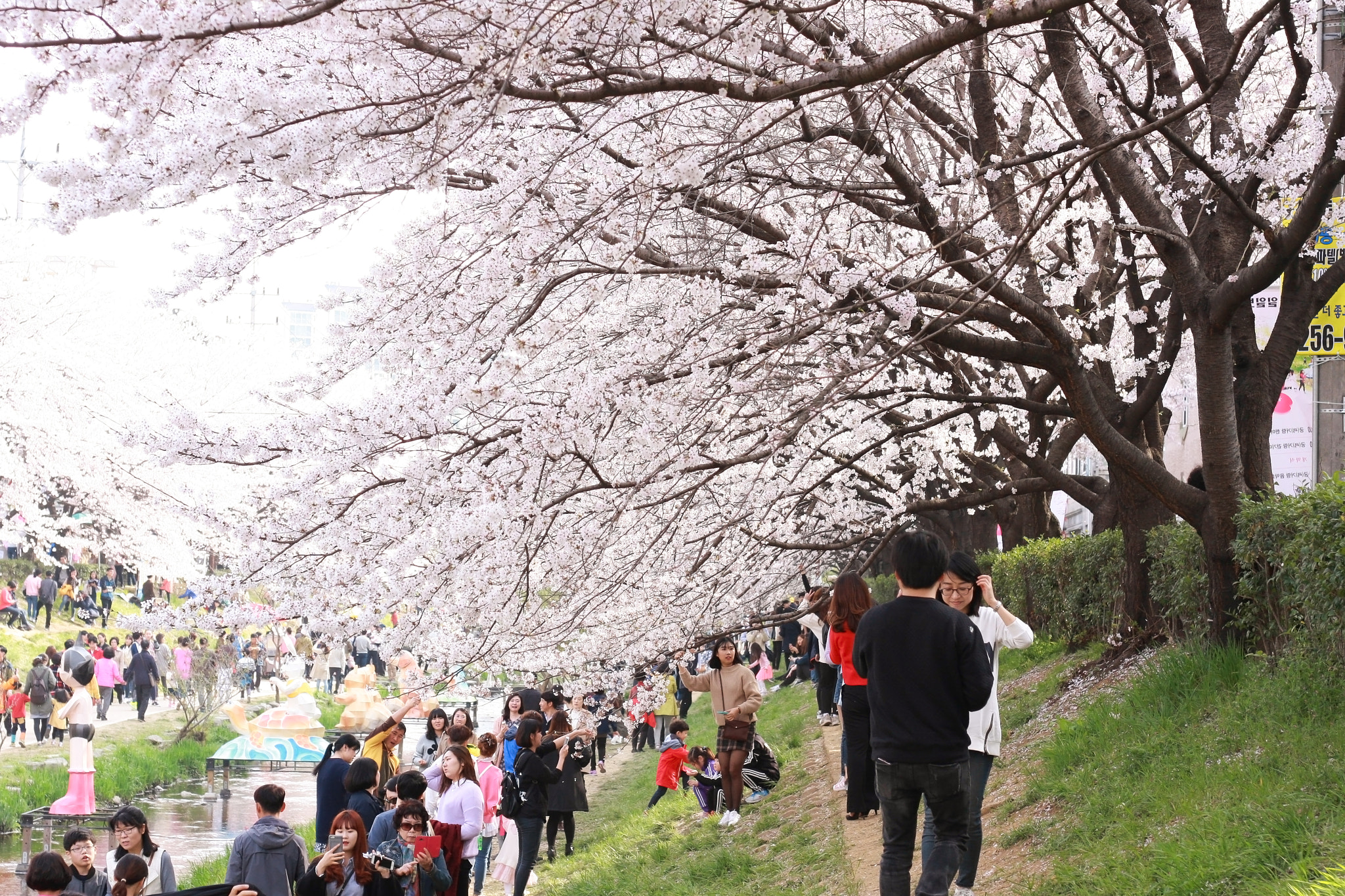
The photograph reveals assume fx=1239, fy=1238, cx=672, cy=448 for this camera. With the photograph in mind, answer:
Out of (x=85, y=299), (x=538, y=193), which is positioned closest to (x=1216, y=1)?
(x=538, y=193)

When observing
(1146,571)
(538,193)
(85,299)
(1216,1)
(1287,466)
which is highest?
(85,299)

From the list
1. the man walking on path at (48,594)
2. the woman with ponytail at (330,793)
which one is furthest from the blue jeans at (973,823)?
the man walking on path at (48,594)

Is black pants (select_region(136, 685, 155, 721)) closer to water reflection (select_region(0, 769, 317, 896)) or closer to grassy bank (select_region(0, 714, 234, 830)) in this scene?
grassy bank (select_region(0, 714, 234, 830))

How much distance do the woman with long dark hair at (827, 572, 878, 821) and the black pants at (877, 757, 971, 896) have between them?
1442 millimetres

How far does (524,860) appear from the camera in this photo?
9.37 metres

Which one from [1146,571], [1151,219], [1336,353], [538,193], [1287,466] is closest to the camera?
[538,193]

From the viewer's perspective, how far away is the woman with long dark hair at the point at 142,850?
20.9 feet

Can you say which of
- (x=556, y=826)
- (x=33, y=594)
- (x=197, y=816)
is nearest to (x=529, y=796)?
(x=556, y=826)

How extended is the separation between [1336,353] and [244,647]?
84.9ft

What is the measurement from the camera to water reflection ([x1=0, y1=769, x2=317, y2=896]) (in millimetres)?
14461

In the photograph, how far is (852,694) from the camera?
24.1 feet

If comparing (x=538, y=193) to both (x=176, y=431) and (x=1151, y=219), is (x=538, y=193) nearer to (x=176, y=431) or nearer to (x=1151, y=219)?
(x=176, y=431)

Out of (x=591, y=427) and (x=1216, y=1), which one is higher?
(x=1216, y=1)

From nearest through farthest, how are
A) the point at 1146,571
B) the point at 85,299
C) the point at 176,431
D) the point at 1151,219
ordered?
the point at 176,431
the point at 1151,219
the point at 1146,571
the point at 85,299
